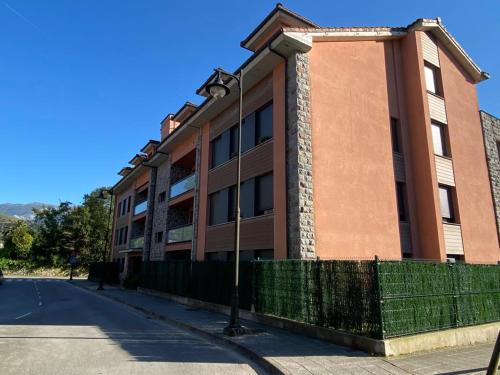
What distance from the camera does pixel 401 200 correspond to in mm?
15594

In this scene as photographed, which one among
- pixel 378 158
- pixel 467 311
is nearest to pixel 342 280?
pixel 467 311

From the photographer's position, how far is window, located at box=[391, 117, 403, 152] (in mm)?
16128

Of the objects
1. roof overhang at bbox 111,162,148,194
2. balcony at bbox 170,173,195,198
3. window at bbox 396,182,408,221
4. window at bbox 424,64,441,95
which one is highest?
window at bbox 424,64,441,95

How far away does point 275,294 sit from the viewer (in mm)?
11680

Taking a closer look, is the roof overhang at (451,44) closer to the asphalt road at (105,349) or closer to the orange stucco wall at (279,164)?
the orange stucco wall at (279,164)

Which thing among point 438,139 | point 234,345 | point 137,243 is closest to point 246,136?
point 438,139

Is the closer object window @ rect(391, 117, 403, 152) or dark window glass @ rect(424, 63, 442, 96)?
window @ rect(391, 117, 403, 152)

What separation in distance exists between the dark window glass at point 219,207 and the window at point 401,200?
7.83 metres

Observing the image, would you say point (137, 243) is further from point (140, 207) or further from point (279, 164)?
point (279, 164)

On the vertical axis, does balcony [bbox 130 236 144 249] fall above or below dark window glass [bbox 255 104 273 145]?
below

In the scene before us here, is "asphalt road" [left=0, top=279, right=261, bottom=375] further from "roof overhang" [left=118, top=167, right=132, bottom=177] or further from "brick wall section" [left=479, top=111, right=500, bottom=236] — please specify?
"roof overhang" [left=118, top=167, right=132, bottom=177]

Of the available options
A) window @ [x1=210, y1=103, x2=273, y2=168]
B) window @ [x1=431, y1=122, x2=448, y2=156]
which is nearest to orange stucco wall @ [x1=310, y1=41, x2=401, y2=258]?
window @ [x1=210, y1=103, x2=273, y2=168]

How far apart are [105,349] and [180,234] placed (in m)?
14.2

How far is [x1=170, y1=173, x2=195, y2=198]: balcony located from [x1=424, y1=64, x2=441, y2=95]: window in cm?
1351
